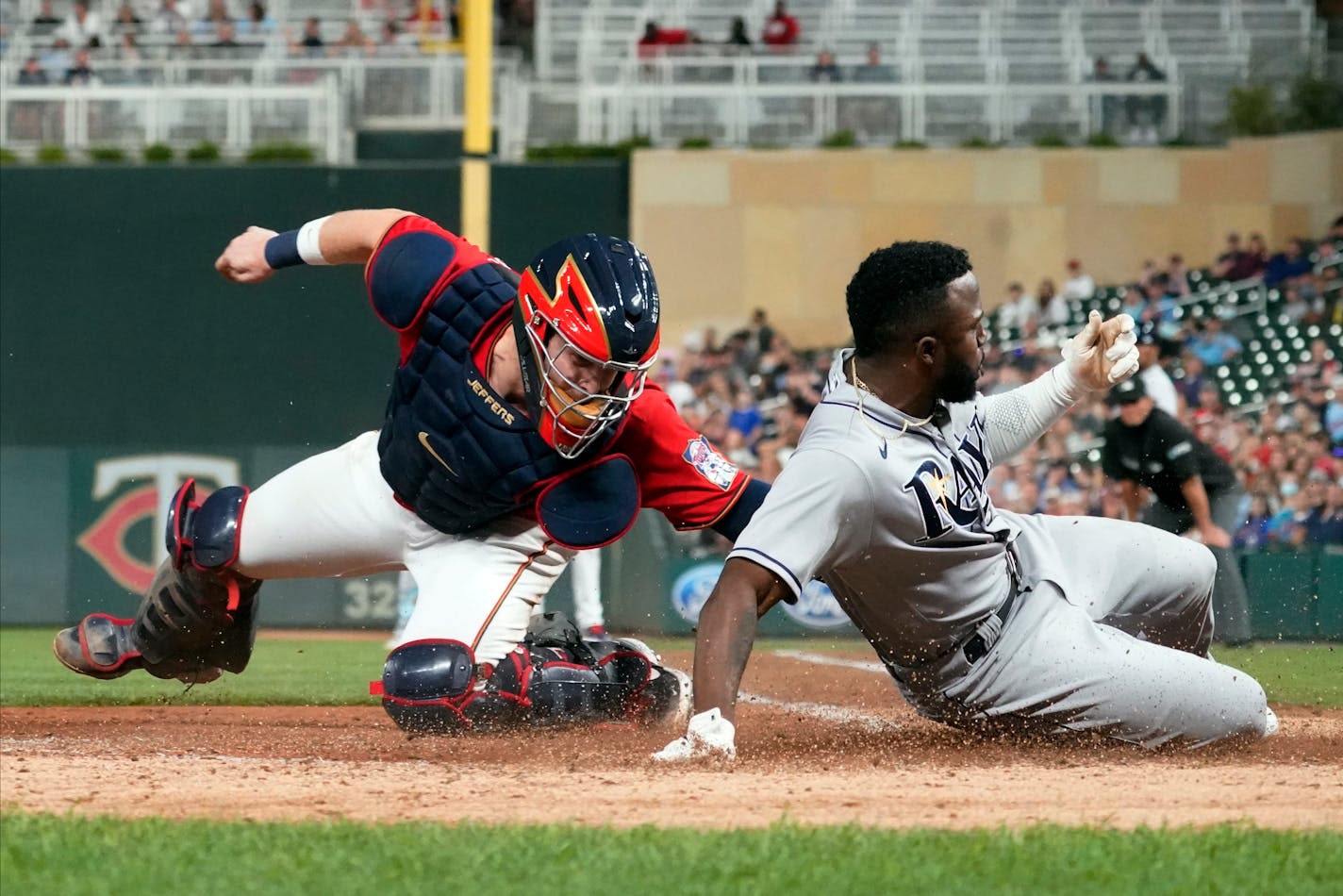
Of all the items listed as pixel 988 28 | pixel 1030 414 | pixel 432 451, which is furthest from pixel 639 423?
pixel 988 28

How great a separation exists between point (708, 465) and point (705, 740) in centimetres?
116

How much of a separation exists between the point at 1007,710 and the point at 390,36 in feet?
52.0

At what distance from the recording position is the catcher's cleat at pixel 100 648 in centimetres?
629

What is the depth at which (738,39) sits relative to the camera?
64.4ft

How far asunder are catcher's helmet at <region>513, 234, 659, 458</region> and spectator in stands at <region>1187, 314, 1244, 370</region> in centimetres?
1228

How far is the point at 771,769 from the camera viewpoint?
5000 millimetres

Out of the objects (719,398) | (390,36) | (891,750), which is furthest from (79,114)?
(891,750)

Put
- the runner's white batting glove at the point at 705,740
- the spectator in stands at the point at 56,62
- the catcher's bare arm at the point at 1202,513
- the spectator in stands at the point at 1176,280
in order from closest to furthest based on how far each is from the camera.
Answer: the runner's white batting glove at the point at 705,740, the catcher's bare arm at the point at 1202,513, the spectator in stands at the point at 1176,280, the spectator in stands at the point at 56,62

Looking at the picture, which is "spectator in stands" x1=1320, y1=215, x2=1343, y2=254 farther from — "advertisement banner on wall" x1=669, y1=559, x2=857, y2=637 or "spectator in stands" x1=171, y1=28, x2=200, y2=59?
"spectator in stands" x1=171, y1=28, x2=200, y2=59

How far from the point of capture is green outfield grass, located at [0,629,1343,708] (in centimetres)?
827

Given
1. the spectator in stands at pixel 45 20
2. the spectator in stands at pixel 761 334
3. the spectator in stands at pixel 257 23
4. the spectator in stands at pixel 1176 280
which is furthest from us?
the spectator in stands at pixel 45 20

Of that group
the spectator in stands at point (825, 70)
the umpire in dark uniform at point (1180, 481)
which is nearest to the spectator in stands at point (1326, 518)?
the umpire in dark uniform at point (1180, 481)

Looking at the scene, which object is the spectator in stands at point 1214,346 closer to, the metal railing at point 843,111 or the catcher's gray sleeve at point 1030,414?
the metal railing at point 843,111

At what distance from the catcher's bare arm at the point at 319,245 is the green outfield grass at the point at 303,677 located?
9.80 ft
